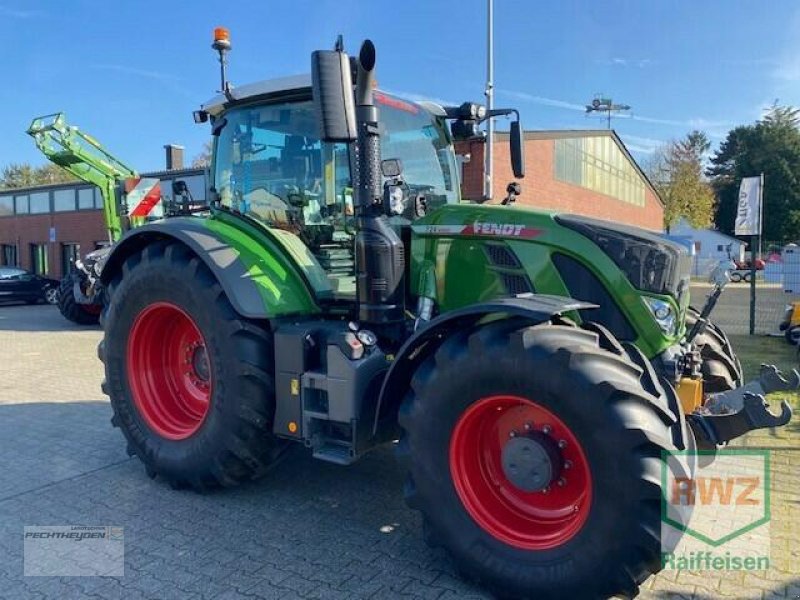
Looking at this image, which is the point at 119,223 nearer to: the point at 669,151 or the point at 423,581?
the point at 423,581

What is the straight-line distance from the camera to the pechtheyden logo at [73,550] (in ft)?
11.0

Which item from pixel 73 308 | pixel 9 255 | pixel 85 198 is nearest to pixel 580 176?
pixel 85 198

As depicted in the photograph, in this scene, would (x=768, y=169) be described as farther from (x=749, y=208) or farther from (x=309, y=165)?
(x=309, y=165)

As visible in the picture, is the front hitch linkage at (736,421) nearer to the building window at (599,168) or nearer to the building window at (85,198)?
the building window at (599,168)

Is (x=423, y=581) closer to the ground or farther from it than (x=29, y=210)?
closer to the ground

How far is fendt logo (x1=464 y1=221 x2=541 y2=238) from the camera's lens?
3.55 metres

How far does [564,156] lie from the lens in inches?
1043

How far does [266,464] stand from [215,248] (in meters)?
1.38

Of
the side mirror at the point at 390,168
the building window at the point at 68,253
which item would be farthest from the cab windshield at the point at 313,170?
the building window at the point at 68,253

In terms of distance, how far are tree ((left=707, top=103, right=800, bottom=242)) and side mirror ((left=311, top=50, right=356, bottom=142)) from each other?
52.8 metres

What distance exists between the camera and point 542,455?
9.69 feet

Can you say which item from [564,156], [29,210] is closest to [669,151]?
[564,156]

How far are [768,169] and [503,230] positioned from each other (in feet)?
197

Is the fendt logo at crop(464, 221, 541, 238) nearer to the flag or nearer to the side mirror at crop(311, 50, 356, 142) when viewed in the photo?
the side mirror at crop(311, 50, 356, 142)
